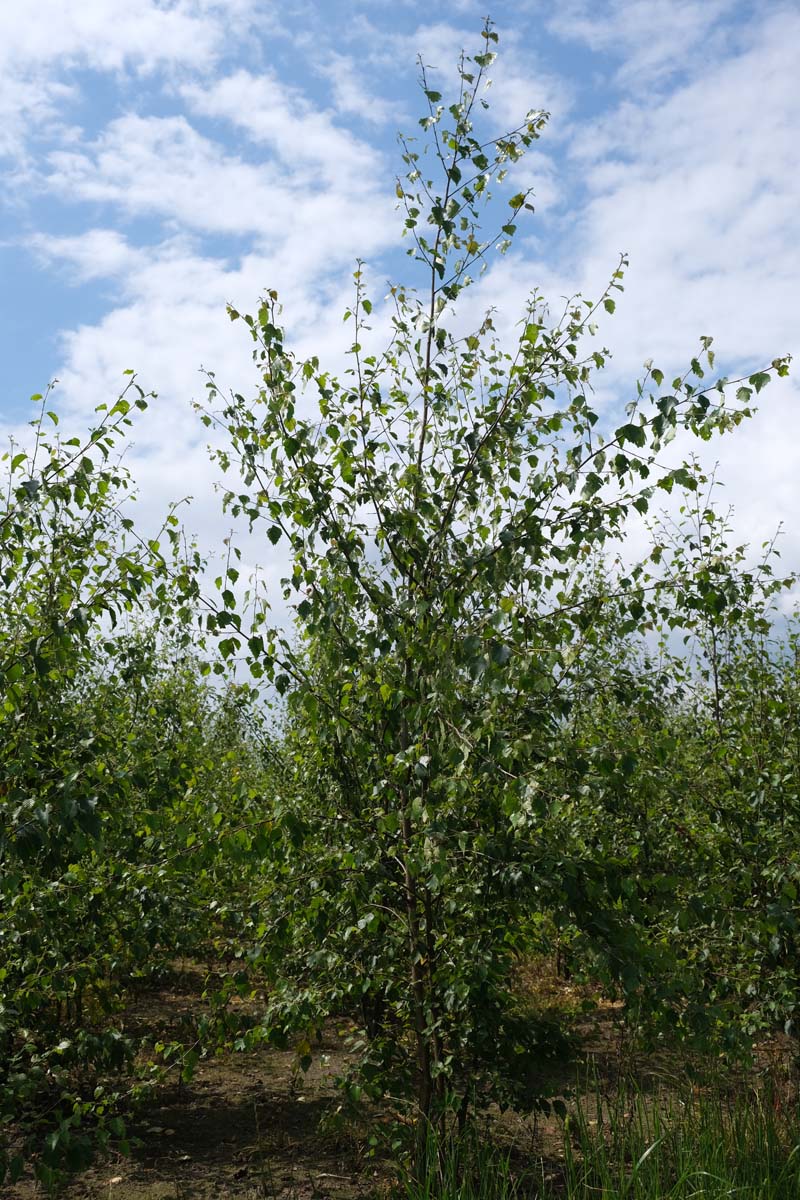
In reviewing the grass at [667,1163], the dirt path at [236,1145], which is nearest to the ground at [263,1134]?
the dirt path at [236,1145]

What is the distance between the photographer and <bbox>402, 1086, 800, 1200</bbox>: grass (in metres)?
3.92

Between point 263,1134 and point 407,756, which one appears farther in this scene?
point 263,1134

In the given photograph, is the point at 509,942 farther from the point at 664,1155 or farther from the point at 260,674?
the point at 260,674

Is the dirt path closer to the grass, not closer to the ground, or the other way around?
the ground

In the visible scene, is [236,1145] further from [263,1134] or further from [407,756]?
[407,756]

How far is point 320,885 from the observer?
13.7ft

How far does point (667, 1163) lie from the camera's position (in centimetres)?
423

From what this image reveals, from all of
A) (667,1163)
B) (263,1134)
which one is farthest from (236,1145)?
(667,1163)

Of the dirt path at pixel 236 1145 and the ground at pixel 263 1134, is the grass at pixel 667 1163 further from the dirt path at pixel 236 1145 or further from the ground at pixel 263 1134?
the dirt path at pixel 236 1145

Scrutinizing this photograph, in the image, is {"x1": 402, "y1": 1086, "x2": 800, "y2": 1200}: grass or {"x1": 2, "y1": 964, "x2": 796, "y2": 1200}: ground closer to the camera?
{"x1": 402, "y1": 1086, "x2": 800, "y2": 1200}: grass

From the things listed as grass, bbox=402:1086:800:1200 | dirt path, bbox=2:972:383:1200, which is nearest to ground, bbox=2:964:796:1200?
dirt path, bbox=2:972:383:1200

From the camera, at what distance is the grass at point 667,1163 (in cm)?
392

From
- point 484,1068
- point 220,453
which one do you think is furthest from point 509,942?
point 220,453

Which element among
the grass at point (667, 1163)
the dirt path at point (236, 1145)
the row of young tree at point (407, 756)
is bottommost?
the dirt path at point (236, 1145)
